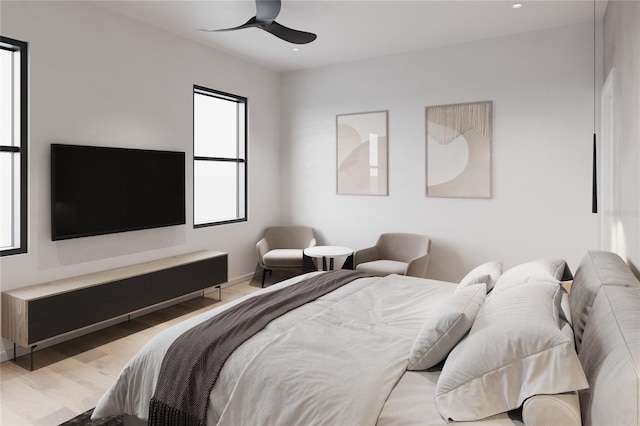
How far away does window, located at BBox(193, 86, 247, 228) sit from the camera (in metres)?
4.88

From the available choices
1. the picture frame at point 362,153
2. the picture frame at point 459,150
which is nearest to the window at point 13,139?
the picture frame at point 362,153

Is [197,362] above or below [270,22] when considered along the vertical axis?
below

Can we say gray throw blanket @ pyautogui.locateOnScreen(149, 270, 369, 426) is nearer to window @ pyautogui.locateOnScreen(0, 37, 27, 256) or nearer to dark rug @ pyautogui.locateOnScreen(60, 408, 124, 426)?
dark rug @ pyautogui.locateOnScreen(60, 408, 124, 426)

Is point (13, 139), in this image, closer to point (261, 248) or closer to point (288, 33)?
point (288, 33)

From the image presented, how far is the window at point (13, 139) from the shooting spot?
3.18 metres

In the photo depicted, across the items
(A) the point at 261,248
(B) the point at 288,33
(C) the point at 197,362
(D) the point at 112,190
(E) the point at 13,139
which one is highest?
(B) the point at 288,33

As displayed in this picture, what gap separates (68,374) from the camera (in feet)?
9.66

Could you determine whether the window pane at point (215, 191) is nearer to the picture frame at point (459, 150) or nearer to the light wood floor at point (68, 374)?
the light wood floor at point (68, 374)

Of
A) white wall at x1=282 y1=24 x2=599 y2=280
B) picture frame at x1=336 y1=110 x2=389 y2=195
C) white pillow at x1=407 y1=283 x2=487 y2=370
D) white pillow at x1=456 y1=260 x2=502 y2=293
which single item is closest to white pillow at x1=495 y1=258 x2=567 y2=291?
white pillow at x1=456 y1=260 x2=502 y2=293

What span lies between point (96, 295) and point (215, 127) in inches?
98.5

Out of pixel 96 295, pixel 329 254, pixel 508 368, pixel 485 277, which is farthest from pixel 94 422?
pixel 329 254

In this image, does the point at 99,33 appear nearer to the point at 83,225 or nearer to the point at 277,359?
the point at 83,225

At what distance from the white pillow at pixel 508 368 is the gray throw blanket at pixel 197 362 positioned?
93 cm

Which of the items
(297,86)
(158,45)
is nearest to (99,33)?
(158,45)
